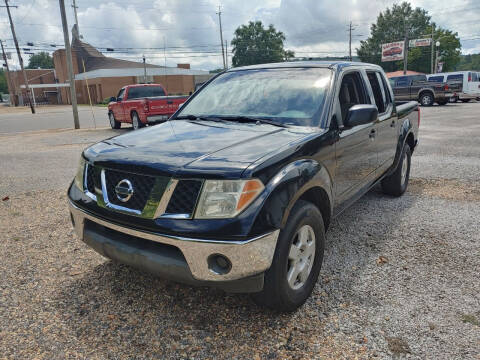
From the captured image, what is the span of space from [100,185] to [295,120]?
1607 millimetres

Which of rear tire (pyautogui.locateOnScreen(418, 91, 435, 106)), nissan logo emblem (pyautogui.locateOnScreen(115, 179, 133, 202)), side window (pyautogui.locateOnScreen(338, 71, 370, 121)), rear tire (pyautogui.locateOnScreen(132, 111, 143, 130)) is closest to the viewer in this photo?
nissan logo emblem (pyautogui.locateOnScreen(115, 179, 133, 202))

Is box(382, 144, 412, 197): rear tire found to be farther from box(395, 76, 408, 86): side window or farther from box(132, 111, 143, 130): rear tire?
box(395, 76, 408, 86): side window

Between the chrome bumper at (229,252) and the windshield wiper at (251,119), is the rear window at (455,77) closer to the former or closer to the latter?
the windshield wiper at (251,119)

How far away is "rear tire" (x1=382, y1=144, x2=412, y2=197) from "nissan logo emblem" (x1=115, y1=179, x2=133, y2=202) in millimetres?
3864

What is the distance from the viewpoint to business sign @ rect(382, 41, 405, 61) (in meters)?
63.4

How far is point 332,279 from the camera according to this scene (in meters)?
3.21

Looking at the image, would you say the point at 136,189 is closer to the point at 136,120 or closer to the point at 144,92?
the point at 136,120

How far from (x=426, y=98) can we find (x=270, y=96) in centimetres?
2263

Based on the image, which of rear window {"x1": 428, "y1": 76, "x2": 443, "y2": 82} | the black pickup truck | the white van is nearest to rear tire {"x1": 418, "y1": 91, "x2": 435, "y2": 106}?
the white van

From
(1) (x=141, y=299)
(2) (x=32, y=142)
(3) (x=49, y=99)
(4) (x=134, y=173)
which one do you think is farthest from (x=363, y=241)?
(3) (x=49, y=99)

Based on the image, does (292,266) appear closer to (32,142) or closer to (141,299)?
(141,299)

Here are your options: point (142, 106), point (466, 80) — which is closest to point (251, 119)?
point (142, 106)

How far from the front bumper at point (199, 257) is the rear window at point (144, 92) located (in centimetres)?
1409

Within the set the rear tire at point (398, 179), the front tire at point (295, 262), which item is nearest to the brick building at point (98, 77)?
the rear tire at point (398, 179)
